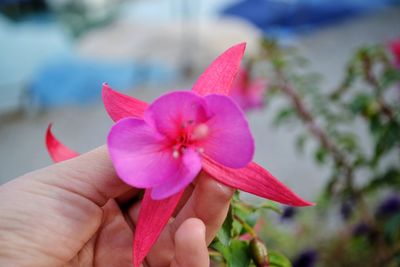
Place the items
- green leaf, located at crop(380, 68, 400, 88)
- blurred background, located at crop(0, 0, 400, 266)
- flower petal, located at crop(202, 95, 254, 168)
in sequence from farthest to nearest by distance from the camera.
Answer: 1. blurred background, located at crop(0, 0, 400, 266)
2. green leaf, located at crop(380, 68, 400, 88)
3. flower petal, located at crop(202, 95, 254, 168)

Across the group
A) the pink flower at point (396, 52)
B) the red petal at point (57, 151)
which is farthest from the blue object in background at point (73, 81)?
the red petal at point (57, 151)

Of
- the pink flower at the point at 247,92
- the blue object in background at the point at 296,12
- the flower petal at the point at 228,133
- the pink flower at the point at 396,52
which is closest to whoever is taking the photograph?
the flower petal at the point at 228,133

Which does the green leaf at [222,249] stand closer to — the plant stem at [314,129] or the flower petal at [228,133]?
the flower petal at [228,133]

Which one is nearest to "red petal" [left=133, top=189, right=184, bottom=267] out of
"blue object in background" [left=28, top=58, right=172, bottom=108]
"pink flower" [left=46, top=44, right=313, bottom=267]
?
"pink flower" [left=46, top=44, right=313, bottom=267]

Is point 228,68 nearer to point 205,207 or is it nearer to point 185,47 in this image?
point 205,207

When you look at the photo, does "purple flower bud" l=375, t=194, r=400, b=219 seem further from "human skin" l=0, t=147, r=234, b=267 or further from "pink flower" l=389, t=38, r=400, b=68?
"human skin" l=0, t=147, r=234, b=267

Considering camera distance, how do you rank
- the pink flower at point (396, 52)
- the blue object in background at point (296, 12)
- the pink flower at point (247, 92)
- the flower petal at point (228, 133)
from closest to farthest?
the flower petal at point (228, 133) < the pink flower at point (396, 52) < the pink flower at point (247, 92) < the blue object in background at point (296, 12)
